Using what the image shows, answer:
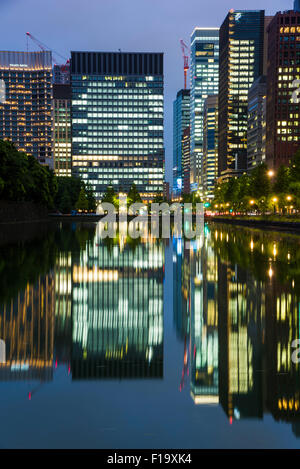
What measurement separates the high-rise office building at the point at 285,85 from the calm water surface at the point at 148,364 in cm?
18046

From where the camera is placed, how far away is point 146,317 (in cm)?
1238

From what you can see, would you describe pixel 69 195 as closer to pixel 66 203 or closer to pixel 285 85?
pixel 66 203

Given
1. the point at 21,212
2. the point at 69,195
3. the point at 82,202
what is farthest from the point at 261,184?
the point at 69,195

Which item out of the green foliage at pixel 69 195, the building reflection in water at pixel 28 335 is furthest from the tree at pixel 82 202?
the building reflection in water at pixel 28 335

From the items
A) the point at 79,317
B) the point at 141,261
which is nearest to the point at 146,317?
the point at 79,317

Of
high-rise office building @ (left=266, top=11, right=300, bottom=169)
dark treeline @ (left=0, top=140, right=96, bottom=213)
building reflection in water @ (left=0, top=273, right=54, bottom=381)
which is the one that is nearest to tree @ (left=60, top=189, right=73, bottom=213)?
dark treeline @ (left=0, top=140, right=96, bottom=213)

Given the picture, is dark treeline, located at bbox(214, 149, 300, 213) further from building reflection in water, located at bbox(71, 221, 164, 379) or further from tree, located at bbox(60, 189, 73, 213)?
building reflection in water, located at bbox(71, 221, 164, 379)

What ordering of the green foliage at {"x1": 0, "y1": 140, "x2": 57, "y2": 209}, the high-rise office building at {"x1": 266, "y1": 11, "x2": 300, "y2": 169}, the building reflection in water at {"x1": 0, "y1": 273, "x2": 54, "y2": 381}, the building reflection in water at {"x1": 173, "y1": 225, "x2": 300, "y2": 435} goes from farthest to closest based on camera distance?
the high-rise office building at {"x1": 266, "y1": 11, "x2": 300, "y2": 169} < the green foliage at {"x1": 0, "y1": 140, "x2": 57, "y2": 209} < the building reflection in water at {"x1": 0, "y1": 273, "x2": 54, "y2": 381} < the building reflection in water at {"x1": 173, "y1": 225, "x2": 300, "y2": 435}

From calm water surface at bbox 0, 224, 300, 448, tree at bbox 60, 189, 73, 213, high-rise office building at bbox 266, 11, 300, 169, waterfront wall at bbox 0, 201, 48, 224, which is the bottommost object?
calm water surface at bbox 0, 224, 300, 448

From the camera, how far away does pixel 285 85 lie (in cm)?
18888

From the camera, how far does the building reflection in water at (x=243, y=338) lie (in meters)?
6.84

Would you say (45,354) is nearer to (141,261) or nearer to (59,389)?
(59,389)

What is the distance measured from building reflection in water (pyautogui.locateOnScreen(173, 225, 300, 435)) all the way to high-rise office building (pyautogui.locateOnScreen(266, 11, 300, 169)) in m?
177

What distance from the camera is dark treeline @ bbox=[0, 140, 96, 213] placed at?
270 feet
